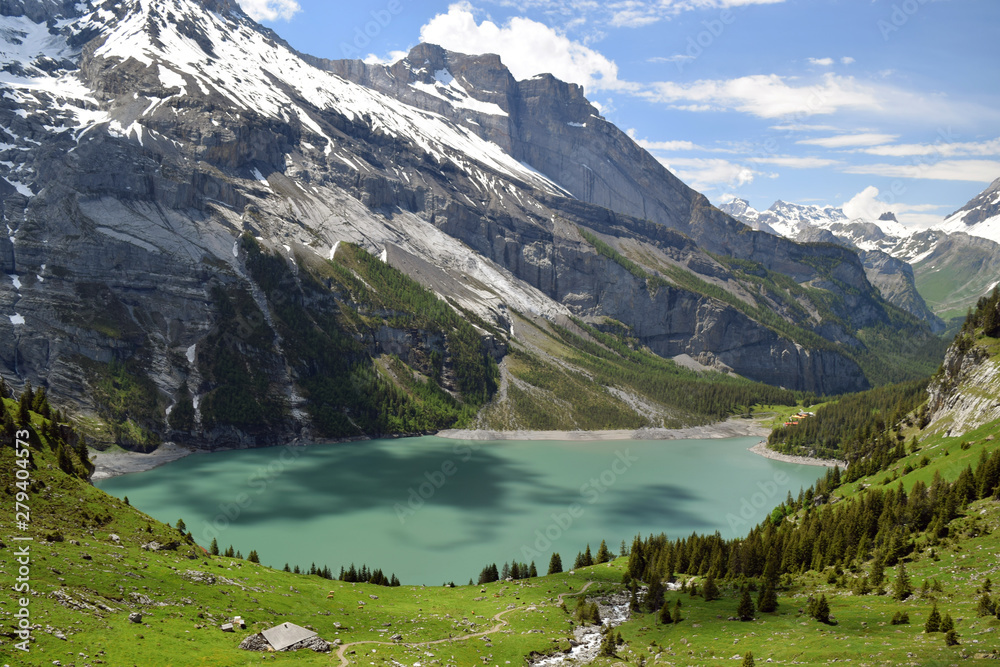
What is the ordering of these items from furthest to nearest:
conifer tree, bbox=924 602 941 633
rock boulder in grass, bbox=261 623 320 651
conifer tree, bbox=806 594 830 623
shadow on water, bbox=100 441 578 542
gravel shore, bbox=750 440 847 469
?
gravel shore, bbox=750 440 847 469 < shadow on water, bbox=100 441 578 542 < conifer tree, bbox=806 594 830 623 < rock boulder in grass, bbox=261 623 320 651 < conifer tree, bbox=924 602 941 633

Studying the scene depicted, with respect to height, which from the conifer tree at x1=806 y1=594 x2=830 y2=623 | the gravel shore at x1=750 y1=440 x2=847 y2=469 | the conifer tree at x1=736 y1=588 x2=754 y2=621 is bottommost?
the gravel shore at x1=750 y1=440 x2=847 y2=469

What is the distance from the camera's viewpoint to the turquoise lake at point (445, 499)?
8394cm

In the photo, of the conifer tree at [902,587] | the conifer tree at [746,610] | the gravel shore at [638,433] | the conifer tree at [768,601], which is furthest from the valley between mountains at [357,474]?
the gravel shore at [638,433]

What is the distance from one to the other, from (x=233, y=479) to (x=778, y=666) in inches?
4039

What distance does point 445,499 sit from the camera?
358ft

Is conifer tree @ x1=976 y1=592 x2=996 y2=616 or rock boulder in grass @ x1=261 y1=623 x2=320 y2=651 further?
rock boulder in grass @ x1=261 y1=623 x2=320 y2=651

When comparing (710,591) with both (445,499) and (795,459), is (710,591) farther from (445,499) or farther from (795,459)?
(795,459)

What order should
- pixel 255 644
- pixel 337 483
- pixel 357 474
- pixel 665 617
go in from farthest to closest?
pixel 357 474, pixel 337 483, pixel 665 617, pixel 255 644

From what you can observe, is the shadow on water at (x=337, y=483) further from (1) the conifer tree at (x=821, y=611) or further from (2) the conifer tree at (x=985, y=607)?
(2) the conifer tree at (x=985, y=607)

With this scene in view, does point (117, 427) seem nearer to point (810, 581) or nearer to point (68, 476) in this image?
point (68, 476)

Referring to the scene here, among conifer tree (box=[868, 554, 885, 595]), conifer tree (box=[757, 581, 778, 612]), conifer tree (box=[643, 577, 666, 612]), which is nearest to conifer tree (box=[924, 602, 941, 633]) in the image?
conifer tree (box=[868, 554, 885, 595])

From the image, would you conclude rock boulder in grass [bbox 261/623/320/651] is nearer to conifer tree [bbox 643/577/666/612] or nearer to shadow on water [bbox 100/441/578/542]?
conifer tree [bbox 643/577/666/612]

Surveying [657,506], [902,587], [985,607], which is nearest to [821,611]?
[902,587]

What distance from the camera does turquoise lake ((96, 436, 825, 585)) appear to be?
83.9 metres
